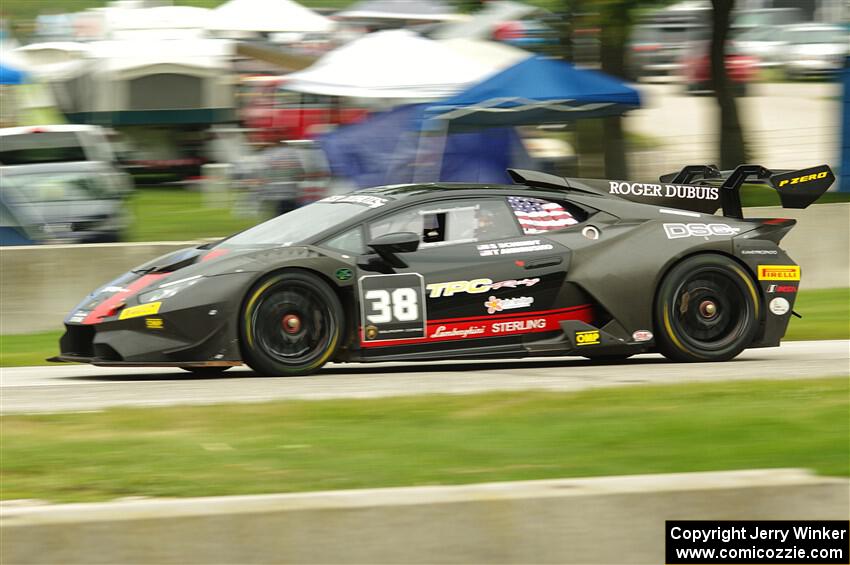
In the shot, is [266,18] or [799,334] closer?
[799,334]

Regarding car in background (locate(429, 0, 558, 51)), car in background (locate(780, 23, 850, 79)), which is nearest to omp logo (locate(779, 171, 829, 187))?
car in background (locate(429, 0, 558, 51))

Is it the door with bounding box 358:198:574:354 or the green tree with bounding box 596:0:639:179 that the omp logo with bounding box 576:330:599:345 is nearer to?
the door with bounding box 358:198:574:354

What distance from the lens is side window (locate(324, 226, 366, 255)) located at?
873 centimetres

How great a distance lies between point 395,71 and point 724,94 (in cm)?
506

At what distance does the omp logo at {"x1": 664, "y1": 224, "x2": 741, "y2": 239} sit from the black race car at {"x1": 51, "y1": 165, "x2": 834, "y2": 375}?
0.01 m

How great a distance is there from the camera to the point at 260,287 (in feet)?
27.6

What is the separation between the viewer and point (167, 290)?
836cm

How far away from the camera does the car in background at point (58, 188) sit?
14.4 m

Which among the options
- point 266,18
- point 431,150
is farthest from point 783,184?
point 266,18

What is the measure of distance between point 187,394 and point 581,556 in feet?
12.5

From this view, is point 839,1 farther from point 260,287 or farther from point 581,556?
point 581,556

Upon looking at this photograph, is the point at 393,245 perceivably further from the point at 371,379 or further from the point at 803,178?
the point at 803,178

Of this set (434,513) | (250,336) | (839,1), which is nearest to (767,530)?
(434,513)

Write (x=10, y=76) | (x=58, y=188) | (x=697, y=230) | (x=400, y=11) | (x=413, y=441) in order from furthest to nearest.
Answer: (x=400, y=11), (x=10, y=76), (x=58, y=188), (x=697, y=230), (x=413, y=441)
